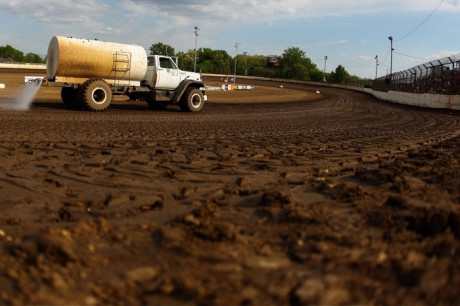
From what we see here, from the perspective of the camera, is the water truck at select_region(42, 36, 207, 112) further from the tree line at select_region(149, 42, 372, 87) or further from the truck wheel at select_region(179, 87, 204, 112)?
the tree line at select_region(149, 42, 372, 87)

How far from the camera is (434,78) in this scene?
102 feet

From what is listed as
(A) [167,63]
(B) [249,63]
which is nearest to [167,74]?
(A) [167,63]

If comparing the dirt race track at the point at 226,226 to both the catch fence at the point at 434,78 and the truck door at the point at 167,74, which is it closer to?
the truck door at the point at 167,74

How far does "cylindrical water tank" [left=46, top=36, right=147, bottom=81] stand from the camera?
58.6 ft

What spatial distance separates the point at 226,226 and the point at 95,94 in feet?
51.1

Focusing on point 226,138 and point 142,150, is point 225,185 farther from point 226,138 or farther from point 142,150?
point 226,138

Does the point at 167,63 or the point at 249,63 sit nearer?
the point at 167,63

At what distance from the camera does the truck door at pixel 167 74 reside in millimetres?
20172

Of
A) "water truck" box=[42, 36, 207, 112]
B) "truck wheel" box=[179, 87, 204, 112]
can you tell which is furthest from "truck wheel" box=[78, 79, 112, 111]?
"truck wheel" box=[179, 87, 204, 112]

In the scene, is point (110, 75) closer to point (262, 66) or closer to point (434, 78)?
point (434, 78)

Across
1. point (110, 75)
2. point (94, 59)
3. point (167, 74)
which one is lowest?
point (110, 75)

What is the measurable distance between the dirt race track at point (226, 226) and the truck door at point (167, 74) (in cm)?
1122

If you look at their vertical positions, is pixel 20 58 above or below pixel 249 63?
below

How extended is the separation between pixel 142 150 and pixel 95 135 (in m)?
2.84
